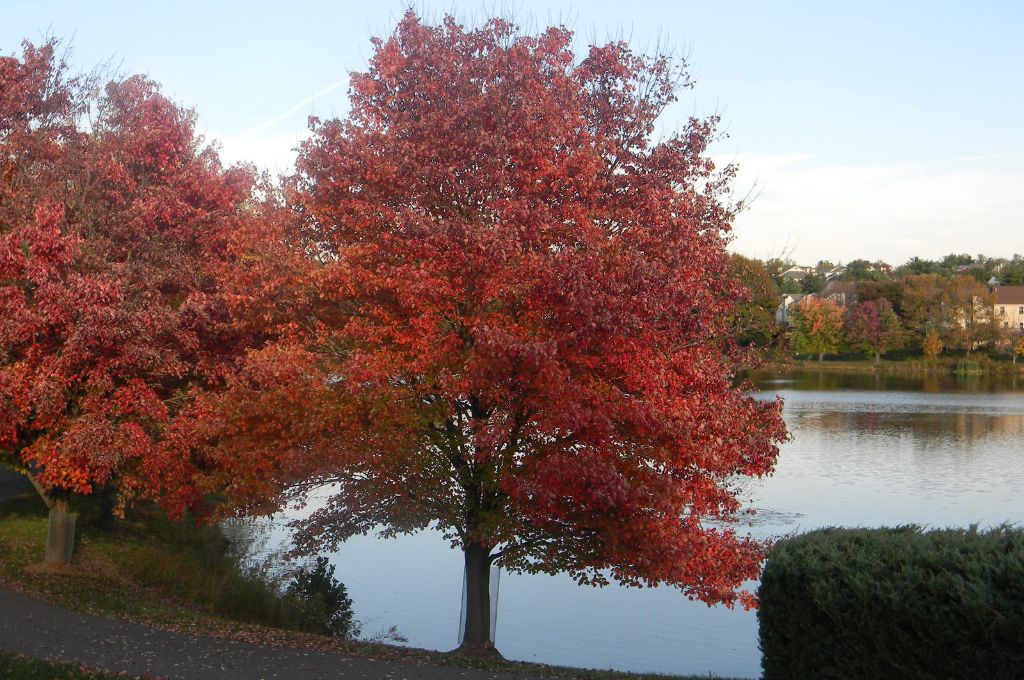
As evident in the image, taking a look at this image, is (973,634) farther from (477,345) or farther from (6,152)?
(6,152)

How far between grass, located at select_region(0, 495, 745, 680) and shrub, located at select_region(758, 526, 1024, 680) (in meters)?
3.42

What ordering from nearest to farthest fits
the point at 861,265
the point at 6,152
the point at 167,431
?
the point at 167,431 < the point at 6,152 < the point at 861,265

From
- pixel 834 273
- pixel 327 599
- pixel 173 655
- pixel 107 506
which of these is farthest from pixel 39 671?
pixel 834 273

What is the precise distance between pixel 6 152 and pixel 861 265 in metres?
171

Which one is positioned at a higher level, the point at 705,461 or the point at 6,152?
the point at 6,152

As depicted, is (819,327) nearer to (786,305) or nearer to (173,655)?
(786,305)

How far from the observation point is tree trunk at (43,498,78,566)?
18.0 m

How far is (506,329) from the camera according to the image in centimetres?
1320

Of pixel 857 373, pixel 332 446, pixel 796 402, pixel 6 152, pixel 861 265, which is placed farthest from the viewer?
pixel 861 265

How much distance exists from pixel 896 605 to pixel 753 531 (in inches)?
676

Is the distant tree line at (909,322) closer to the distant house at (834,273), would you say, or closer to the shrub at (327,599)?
the distant house at (834,273)

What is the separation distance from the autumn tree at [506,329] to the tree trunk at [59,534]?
18.0ft

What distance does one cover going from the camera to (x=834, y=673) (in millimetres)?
9336

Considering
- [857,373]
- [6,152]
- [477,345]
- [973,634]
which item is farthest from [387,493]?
[857,373]
